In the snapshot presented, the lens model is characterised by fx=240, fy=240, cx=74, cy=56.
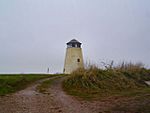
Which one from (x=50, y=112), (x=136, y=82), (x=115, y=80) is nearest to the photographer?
(x=50, y=112)

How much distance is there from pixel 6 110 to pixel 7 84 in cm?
837

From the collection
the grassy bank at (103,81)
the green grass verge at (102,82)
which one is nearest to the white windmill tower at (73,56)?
the grassy bank at (103,81)

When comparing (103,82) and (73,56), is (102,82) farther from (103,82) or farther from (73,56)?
(73,56)

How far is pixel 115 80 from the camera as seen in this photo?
A: 59.3 ft

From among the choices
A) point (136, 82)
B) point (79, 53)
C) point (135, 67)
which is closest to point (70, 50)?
point (79, 53)

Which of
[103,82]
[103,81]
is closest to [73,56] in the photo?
[103,81]

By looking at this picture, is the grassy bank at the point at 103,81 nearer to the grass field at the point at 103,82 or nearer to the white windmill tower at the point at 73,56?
the grass field at the point at 103,82

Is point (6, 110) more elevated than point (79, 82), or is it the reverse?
point (79, 82)

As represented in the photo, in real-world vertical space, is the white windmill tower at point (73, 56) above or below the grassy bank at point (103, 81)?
above

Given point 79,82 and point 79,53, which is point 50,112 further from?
point 79,53

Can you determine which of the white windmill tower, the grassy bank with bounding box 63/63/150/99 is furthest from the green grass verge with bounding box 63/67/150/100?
the white windmill tower

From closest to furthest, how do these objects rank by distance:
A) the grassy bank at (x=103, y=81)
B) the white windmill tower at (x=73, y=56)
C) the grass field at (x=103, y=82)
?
the grass field at (x=103, y=82) < the grassy bank at (x=103, y=81) < the white windmill tower at (x=73, y=56)

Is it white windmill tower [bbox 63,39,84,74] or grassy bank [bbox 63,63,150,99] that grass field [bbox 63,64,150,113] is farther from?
white windmill tower [bbox 63,39,84,74]

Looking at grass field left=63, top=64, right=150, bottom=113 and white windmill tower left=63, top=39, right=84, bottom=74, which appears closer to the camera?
grass field left=63, top=64, right=150, bottom=113
